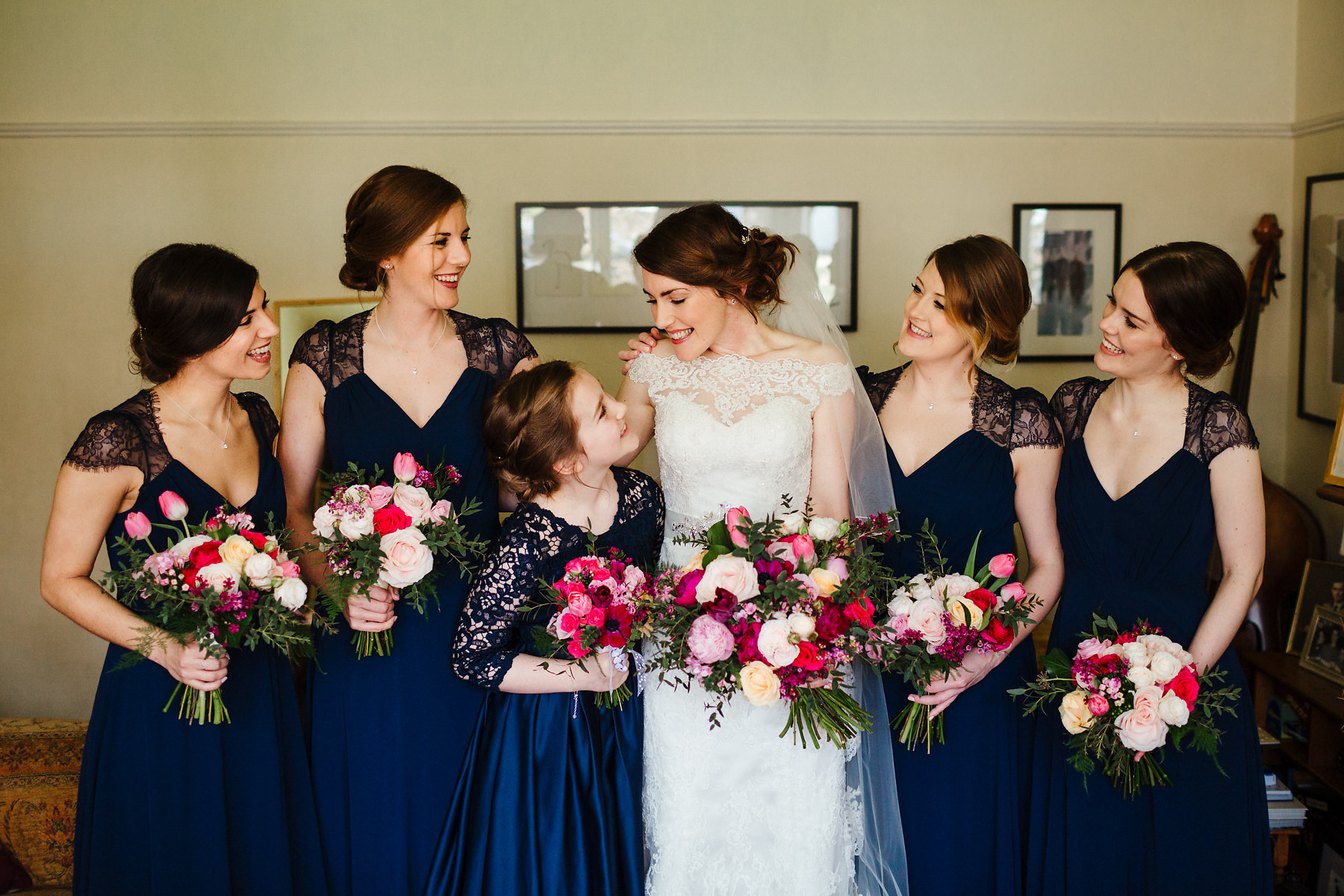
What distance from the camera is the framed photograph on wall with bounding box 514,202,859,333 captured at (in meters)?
4.56

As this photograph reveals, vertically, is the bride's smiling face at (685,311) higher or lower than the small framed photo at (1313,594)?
higher

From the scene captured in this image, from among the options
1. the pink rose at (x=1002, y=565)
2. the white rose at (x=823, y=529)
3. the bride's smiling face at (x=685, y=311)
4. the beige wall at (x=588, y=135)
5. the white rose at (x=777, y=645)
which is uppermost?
the beige wall at (x=588, y=135)

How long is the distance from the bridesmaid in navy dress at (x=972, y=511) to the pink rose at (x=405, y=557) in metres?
1.15

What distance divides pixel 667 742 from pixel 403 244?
1349 millimetres

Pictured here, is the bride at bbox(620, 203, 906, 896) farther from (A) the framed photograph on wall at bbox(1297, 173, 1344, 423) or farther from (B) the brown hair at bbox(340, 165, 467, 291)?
(A) the framed photograph on wall at bbox(1297, 173, 1344, 423)

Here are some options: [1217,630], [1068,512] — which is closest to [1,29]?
[1068,512]

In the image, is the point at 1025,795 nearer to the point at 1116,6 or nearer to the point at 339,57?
the point at 1116,6

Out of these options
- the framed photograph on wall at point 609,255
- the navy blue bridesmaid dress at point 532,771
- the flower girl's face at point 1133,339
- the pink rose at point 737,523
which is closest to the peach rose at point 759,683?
the pink rose at point 737,523

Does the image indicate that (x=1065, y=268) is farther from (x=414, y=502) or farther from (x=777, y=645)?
(x=414, y=502)

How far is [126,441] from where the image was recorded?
2.15 metres

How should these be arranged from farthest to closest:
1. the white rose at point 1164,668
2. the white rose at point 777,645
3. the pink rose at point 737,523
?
the white rose at point 1164,668 → the pink rose at point 737,523 → the white rose at point 777,645

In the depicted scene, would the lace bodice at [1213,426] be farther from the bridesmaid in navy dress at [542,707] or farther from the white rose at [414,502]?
the white rose at [414,502]

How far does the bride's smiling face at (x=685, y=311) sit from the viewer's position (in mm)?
2465

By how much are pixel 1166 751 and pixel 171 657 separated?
2.20 metres
